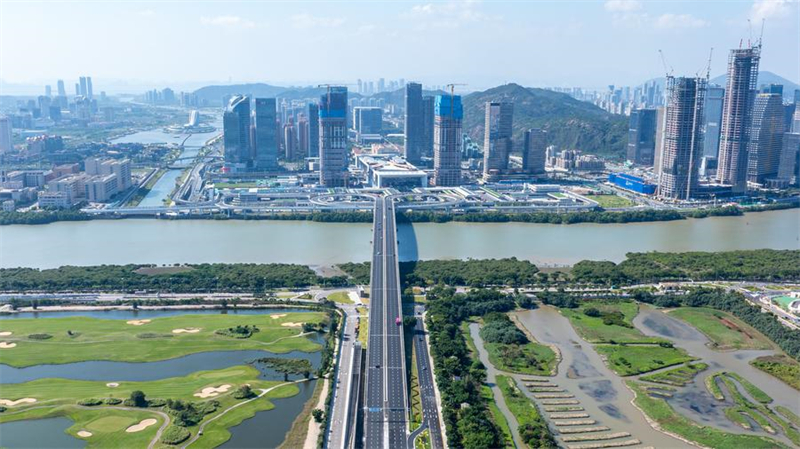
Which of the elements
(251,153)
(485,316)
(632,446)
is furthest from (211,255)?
(251,153)

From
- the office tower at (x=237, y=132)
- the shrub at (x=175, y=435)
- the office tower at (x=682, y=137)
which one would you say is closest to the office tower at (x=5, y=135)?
the office tower at (x=237, y=132)

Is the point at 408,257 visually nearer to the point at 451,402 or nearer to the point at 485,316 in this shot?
the point at 485,316

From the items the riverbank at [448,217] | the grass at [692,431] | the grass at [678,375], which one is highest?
the riverbank at [448,217]

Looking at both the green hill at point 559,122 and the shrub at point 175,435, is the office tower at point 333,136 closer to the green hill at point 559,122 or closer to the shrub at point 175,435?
the green hill at point 559,122

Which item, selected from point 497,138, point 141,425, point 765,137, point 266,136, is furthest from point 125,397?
point 765,137

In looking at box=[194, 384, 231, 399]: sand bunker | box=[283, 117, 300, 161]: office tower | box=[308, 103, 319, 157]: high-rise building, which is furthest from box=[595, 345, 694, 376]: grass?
box=[283, 117, 300, 161]: office tower

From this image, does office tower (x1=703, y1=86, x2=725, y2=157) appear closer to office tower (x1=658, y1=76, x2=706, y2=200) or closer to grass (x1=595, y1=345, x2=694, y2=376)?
office tower (x1=658, y1=76, x2=706, y2=200)
